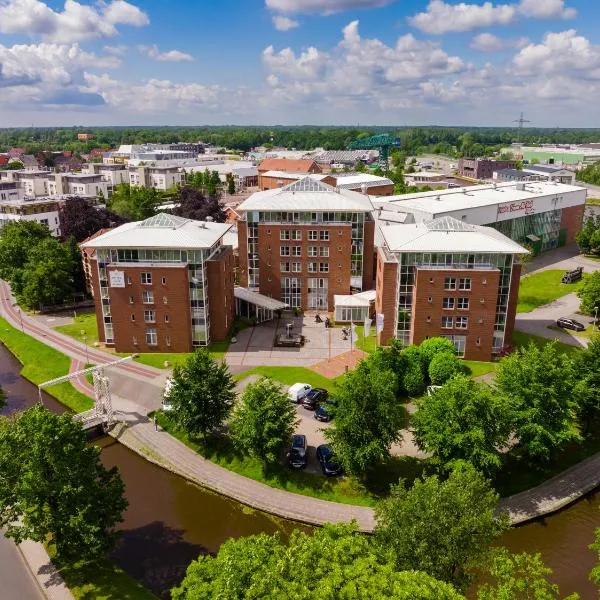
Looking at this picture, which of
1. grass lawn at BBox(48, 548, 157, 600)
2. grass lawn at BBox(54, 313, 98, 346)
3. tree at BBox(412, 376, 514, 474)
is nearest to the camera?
grass lawn at BBox(48, 548, 157, 600)

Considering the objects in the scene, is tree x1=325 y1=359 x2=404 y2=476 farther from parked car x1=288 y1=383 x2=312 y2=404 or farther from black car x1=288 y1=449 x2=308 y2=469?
parked car x1=288 y1=383 x2=312 y2=404

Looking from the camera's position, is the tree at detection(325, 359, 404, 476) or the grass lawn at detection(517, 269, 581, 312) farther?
the grass lawn at detection(517, 269, 581, 312)

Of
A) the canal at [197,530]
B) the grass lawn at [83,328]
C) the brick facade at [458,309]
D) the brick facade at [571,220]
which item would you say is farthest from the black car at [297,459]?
the brick facade at [571,220]

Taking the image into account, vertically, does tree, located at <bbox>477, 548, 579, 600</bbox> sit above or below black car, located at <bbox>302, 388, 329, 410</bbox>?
above

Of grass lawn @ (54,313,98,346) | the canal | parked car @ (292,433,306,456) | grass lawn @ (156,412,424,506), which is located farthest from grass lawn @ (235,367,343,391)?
grass lawn @ (54,313,98,346)

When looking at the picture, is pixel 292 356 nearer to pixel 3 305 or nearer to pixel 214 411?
pixel 214 411

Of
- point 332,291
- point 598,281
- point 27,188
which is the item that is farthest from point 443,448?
point 27,188

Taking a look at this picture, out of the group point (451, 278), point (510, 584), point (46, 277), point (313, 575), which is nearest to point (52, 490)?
point (313, 575)
